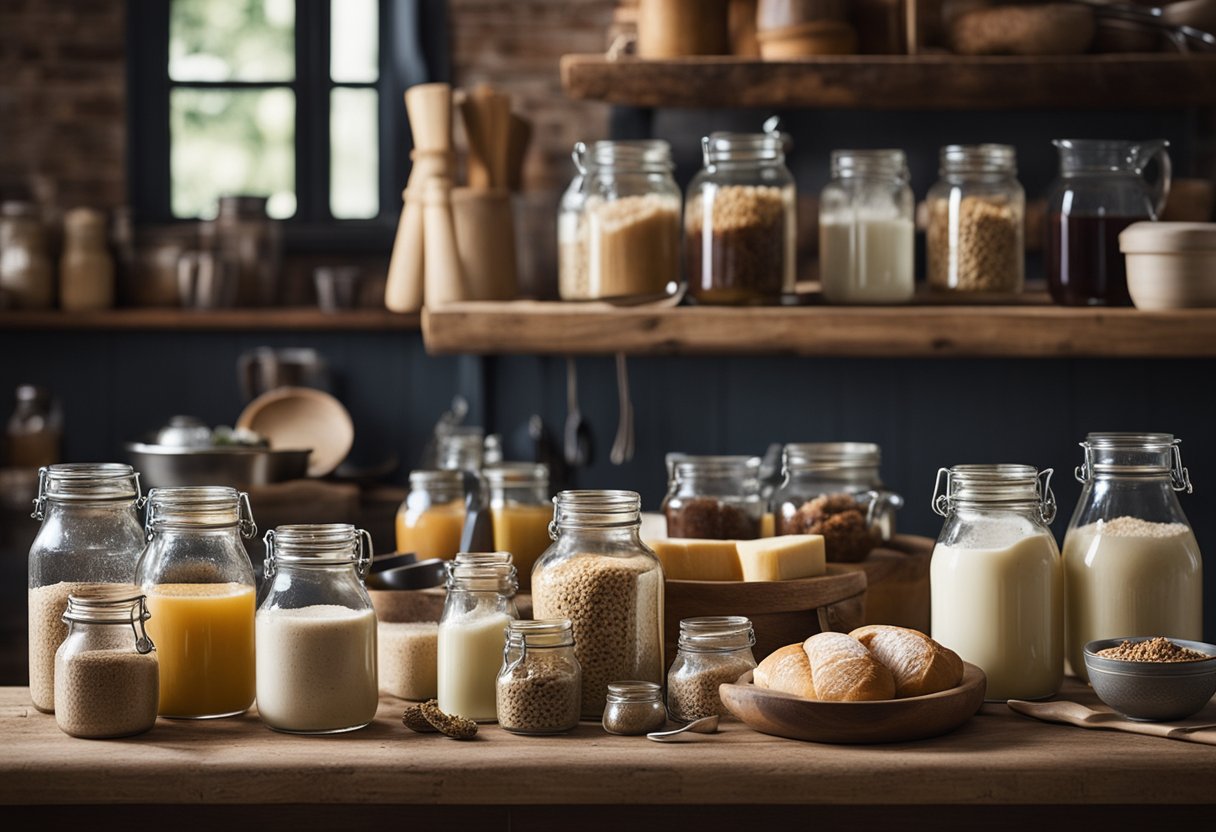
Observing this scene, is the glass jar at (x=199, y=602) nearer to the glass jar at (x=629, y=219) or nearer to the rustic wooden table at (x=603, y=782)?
the rustic wooden table at (x=603, y=782)

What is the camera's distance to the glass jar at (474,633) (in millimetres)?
1429

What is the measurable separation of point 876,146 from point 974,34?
22.3 inches

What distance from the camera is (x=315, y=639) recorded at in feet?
4.47

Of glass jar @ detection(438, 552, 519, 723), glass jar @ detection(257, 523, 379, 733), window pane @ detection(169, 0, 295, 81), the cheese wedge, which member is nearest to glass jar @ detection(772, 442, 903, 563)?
the cheese wedge

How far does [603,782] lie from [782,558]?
394 mm

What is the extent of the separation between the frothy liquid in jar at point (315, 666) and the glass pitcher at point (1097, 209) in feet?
4.41

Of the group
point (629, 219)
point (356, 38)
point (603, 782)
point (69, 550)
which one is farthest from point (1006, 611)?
point (356, 38)

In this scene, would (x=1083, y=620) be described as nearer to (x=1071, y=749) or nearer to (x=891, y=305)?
(x=1071, y=749)

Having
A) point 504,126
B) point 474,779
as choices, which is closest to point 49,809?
point 474,779

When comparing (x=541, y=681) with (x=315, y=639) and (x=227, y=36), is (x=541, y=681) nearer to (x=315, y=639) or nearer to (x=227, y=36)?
(x=315, y=639)

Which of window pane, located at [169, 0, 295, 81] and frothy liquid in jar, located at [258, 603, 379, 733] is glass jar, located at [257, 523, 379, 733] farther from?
window pane, located at [169, 0, 295, 81]

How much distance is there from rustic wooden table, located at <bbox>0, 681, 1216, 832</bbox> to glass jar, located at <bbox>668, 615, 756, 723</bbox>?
3.3 inches

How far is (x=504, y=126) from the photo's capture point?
8.96 feet

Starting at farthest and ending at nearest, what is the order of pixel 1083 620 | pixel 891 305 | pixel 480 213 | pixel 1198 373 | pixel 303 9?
1. pixel 303 9
2. pixel 1198 373
3. pixel 480 213
4. pixel 891 305
5. pixel 1083 620
